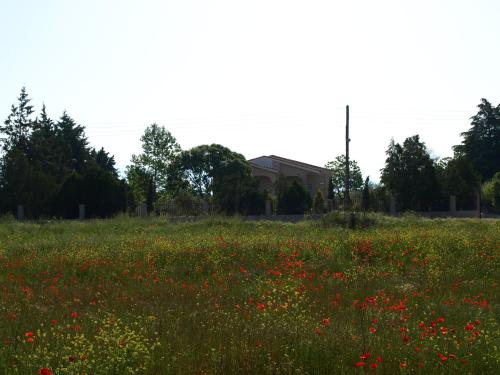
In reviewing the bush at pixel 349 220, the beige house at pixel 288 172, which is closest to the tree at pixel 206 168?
the beige house at pixel 288 172

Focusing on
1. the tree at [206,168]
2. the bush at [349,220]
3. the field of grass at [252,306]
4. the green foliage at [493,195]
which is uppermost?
the tree at [206,168]

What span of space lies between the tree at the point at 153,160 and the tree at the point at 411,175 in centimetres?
→ 2502

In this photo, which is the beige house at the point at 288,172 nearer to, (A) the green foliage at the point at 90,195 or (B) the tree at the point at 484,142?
(B) the tree at the point at 484,142

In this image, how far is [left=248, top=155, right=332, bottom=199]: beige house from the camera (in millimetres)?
60094

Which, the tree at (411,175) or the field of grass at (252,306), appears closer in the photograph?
the field of grass at (252,306)

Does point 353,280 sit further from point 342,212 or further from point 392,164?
point 392,164

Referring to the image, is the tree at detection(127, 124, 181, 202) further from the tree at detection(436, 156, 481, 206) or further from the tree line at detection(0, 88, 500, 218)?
the tree at detection(436, 156, 481, 206)

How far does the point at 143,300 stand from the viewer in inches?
373

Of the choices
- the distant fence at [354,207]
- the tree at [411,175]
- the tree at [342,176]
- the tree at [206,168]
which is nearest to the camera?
the distant fence at [354,207]

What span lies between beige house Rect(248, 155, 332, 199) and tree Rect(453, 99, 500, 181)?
1495 centimetres

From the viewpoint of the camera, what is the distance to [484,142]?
61875 mm

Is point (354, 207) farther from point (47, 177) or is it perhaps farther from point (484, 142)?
point (484, 142)

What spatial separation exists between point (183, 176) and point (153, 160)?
738cm

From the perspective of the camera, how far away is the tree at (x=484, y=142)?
2391 inches
